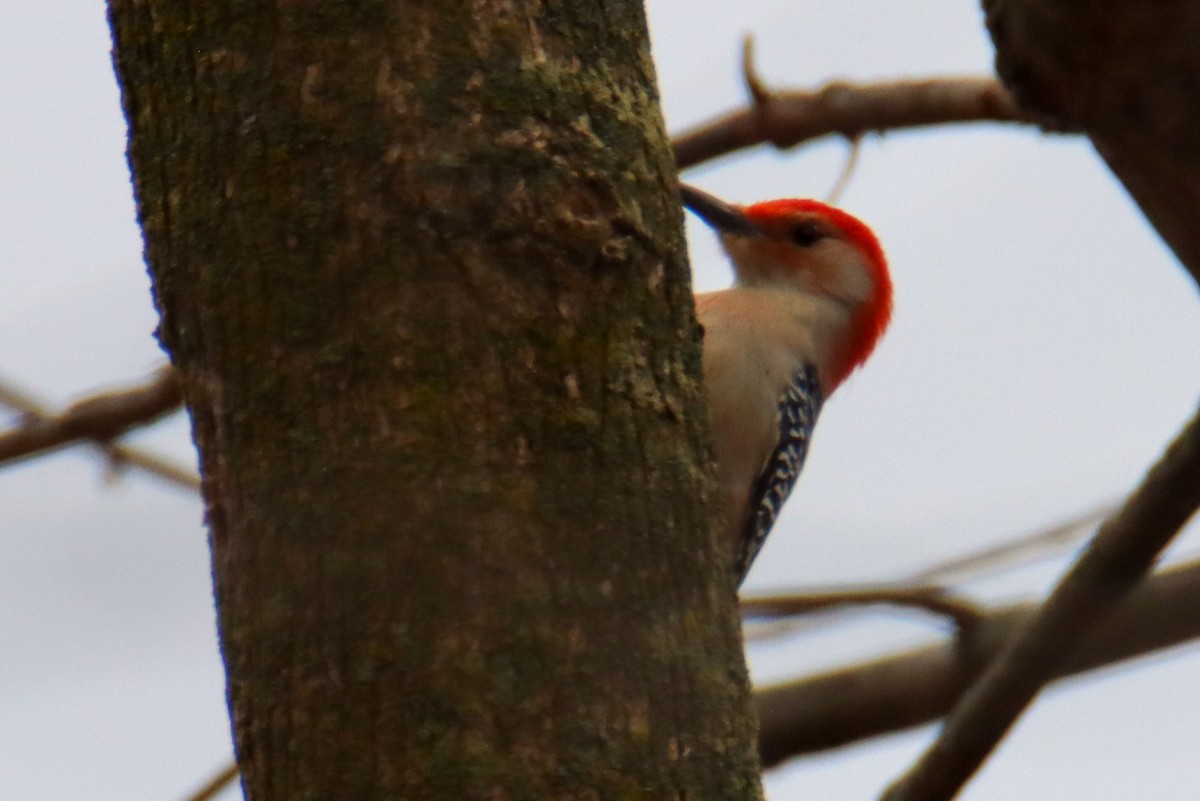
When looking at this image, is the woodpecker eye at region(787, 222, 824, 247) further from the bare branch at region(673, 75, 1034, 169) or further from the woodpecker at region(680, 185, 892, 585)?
the bare branch at region(673, 75, 1034, 169)

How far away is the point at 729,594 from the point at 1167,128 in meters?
1.29

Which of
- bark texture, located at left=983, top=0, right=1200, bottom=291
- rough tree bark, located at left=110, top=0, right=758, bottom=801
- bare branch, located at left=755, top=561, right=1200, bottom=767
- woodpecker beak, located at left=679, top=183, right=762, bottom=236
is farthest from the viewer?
woodpecker beak, located at left=679, top=183, right=762, bottom=236

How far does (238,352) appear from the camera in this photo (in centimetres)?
231

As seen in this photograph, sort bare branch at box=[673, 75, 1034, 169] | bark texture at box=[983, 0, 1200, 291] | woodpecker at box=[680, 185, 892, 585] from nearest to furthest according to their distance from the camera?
bark texture at box=[983, 0, 1200, 291] < bare branch at box=[673, 75, 1034, 169] < woodpecker at box=[680, 185, 892, 585]

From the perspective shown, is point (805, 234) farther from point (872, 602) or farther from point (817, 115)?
point (872, 602)

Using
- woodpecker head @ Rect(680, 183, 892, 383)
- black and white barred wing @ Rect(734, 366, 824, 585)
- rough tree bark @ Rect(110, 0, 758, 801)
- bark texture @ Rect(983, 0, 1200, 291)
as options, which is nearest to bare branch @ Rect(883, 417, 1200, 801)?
rough tree bark @ Rect(110, 0, 758, 801)

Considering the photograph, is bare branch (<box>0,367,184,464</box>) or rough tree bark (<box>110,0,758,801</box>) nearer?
rough tree bark (<box>110,0,758,801</box>)

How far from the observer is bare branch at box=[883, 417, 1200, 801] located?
325cm

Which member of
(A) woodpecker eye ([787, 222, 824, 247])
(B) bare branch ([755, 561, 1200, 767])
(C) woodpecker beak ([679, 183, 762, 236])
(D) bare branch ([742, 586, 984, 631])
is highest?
(C) woodpecker beak ([679, 183, 762, 236])

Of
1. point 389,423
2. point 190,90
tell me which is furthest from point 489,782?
point 190,90

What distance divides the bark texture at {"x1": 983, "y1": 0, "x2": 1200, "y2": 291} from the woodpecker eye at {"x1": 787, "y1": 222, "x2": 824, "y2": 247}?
523cm

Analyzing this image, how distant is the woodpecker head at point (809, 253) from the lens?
6477 mm

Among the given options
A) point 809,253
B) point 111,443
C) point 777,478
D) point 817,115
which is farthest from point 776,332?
point 111,443

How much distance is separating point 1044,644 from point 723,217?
323cm
